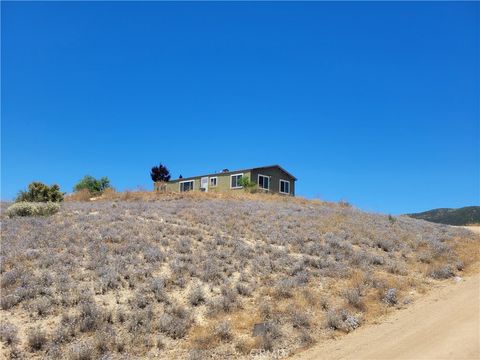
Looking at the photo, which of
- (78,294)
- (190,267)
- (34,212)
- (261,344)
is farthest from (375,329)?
(34,212)

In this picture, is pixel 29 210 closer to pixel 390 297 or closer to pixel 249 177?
pixel 390 297

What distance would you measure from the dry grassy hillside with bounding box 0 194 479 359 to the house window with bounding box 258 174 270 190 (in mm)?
26733

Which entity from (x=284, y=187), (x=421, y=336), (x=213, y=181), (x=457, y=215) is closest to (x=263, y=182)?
(x=284, y=187)

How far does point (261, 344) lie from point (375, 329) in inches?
110

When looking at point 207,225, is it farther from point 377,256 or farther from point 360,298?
point 360,298

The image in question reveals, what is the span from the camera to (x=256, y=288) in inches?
464

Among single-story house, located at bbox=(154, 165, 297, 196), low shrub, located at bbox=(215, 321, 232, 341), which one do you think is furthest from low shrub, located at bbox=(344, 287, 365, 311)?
single-story house, located at bbox=(154, 165, 297, 196)

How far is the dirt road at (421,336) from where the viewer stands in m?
7.68

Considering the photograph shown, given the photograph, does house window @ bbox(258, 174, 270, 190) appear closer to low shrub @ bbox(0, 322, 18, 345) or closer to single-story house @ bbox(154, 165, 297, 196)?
single-story house @ bbox(154, 165, 297, 196)

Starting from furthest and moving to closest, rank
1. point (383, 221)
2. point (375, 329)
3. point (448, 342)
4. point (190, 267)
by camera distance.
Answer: point (383, 221)
point (190, 267)
point (375, 329)
point (448, 342)

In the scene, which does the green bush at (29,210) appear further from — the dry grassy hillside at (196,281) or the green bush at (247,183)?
the green bush at (247,183)

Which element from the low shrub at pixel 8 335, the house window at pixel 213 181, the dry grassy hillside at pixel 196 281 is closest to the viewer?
the low shrub at pixel 8 335

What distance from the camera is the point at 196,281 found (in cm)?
1197

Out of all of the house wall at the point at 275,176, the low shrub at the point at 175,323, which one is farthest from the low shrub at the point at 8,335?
the house wall at the point at 275,176
